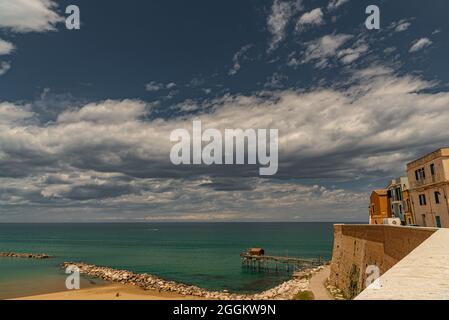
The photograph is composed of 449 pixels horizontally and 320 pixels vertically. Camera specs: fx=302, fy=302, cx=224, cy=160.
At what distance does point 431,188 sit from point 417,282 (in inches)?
1214

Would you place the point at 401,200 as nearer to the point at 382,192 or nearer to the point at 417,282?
the point at 382,192

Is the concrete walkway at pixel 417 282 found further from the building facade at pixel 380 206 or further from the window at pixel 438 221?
the building facade at pixel 380 206

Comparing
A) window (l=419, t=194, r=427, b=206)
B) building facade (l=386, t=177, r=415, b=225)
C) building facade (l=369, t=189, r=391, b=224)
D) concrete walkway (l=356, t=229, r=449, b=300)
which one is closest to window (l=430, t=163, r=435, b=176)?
window (l=419, t=194, r=427, b=206)

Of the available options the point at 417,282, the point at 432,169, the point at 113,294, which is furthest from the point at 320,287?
the point at 417,282

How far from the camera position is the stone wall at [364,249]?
1964cm

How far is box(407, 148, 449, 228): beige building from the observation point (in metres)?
29.3

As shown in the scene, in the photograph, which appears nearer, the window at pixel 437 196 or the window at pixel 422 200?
the window at pixel 437 196

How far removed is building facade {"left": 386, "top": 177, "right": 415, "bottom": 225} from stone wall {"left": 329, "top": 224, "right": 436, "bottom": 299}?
8.57 metres

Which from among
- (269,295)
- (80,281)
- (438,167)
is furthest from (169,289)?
(438,167)

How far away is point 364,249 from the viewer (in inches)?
1213

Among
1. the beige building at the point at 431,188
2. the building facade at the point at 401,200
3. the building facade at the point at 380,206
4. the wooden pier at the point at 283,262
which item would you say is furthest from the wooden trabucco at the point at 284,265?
the beige building at the point at 431,188

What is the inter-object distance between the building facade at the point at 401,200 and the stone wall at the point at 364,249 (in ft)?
28.1
